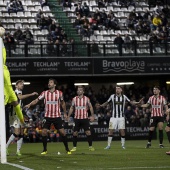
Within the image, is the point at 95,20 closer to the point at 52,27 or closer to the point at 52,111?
the point at 52,27

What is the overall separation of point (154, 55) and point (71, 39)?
180 inches

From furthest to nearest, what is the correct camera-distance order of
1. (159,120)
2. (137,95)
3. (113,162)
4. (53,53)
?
1. (137,95)
2. (53,53)
3. (159,120)
4. (113,162)

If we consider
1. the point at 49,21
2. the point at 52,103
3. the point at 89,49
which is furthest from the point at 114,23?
the point at 52,103

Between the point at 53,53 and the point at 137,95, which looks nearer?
the point at 53,53

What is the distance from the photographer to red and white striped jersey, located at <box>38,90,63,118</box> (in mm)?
18984

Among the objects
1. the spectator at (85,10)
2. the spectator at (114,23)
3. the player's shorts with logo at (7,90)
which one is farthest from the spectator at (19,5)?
the player's shorts with logo at (7,90)

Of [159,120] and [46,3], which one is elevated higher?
[46,3]

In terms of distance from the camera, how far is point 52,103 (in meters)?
19.2

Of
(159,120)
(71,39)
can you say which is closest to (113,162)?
(159,120)

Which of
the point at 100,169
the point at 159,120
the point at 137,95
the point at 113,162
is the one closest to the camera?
the point at 100,169

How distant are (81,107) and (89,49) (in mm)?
13273

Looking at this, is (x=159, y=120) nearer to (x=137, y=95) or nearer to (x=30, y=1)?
(x=137, y=95)

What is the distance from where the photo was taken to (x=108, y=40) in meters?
39.7

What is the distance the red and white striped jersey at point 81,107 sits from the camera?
22469 mm
